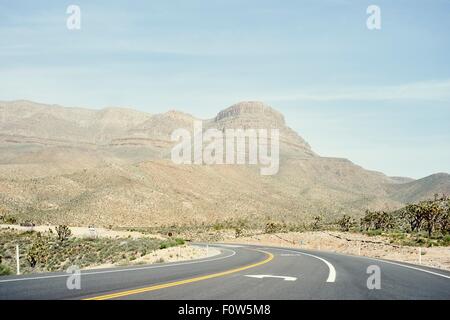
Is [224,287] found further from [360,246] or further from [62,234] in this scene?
[62,234]

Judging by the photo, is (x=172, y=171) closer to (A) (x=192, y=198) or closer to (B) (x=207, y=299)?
(A) (x=192, y=198)

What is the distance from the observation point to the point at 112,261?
38.8 meters

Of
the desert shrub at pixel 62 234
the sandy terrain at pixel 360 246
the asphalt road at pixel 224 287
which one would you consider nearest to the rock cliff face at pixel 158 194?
the desert shrub at pixel 62 234

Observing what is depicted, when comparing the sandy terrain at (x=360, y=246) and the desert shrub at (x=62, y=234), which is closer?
the sandy terrain at (x=360, y=246)

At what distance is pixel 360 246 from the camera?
52.5 meters

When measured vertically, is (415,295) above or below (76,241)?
above

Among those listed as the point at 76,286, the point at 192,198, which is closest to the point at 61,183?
the point at 192,198

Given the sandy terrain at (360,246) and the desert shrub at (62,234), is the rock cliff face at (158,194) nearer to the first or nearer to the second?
the desert shrub at (62,234)

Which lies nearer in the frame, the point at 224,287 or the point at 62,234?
the point at 224,287

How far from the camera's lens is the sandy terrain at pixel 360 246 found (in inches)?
1350

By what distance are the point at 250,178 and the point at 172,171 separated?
1363 inches

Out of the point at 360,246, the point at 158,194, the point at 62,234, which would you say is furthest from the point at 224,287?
the point at 158,194

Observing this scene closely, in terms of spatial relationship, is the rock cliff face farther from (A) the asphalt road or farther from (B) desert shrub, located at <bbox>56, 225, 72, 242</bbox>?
(A) the asphalt road

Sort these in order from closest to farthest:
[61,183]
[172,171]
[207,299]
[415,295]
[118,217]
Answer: [207,299] < [415,295] < [118,217] < [61,183] < [172,171]
